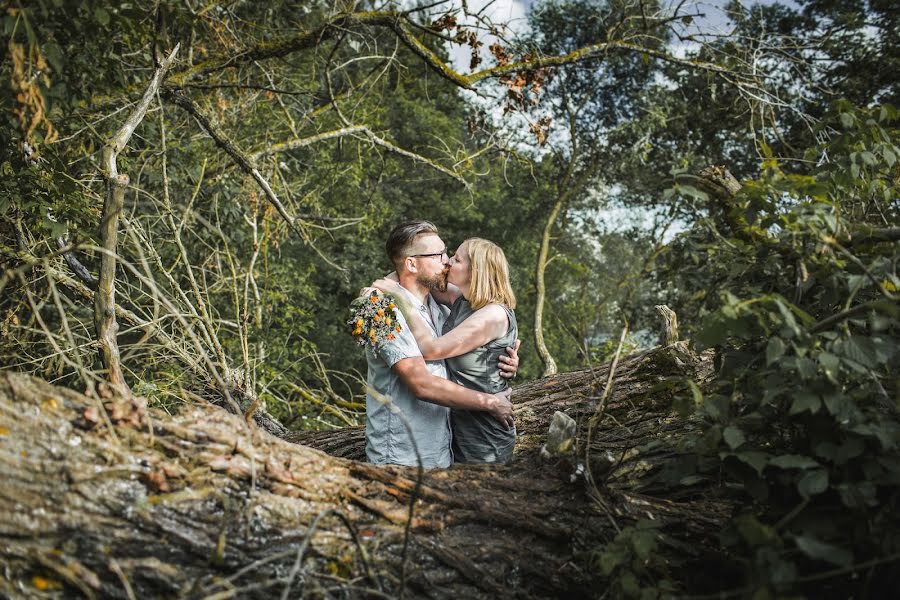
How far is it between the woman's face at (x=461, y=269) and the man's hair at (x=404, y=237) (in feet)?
0.60

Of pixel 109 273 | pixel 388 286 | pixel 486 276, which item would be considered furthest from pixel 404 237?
pixel 109 273

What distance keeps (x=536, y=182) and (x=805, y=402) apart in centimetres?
413

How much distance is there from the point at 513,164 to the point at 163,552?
12.5m

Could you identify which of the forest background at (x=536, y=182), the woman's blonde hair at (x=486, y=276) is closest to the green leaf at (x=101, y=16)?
the forest background at (x=536, y=182)

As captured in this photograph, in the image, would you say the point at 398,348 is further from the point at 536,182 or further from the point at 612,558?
the point at 536,182

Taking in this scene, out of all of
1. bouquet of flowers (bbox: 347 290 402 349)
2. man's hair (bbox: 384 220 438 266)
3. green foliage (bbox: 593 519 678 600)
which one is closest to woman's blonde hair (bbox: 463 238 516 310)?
man's hair (bbox: 384 220 438 266)

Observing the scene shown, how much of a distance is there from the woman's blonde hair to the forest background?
44cm

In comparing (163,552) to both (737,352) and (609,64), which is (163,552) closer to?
(737,352)

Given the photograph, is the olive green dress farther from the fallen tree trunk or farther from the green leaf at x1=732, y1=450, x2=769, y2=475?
the green leaf at x1=732, y1=450, x2=769, y2=475

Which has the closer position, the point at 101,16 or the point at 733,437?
the point at 733,437

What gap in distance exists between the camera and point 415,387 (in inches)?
113

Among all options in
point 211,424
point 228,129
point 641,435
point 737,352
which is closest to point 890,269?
point 737,352

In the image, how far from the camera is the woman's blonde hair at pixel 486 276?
10.7ft

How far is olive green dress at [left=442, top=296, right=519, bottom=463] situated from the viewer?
3.21 meters
